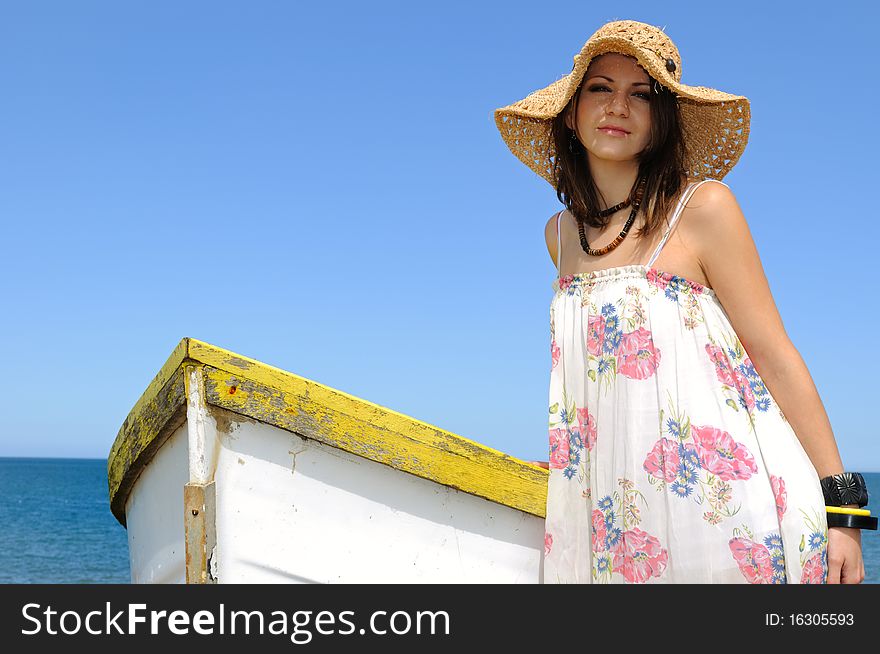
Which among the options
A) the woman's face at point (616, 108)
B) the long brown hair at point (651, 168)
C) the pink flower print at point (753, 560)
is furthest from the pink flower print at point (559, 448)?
the woman's face at point (616, 108)

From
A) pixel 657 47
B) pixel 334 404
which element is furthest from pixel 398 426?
pixel 657 47

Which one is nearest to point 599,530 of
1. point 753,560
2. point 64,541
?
point 753,560

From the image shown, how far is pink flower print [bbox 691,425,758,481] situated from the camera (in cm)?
183

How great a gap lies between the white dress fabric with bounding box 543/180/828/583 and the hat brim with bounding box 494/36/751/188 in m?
0.40

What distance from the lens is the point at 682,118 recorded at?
2385 millimetres

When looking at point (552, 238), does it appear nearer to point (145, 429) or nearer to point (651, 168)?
point (651, 168)

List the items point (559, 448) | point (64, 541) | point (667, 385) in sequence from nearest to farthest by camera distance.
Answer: point (667, 385) → point (559, 448) → point (64, 541)

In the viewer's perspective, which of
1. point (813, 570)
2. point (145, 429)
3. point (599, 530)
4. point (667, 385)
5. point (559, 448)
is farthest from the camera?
point (145, 429)

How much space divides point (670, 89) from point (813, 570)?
133 centimetres

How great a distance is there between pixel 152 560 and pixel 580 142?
1912mm

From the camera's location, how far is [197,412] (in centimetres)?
194

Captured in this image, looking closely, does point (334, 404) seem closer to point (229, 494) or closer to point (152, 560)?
point (229, 494)

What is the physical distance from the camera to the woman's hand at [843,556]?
1.84 metres

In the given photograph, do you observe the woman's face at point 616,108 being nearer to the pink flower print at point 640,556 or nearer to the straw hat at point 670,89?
the straw hat at point 670,89
